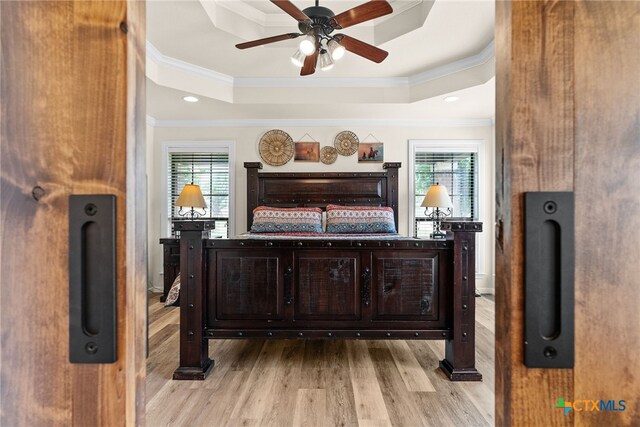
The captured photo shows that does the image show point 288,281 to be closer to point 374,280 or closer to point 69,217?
point 374,280

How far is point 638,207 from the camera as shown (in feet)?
1.47

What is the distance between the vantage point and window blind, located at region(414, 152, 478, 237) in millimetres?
4715

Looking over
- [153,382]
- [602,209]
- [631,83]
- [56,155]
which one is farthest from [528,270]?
[153,382]

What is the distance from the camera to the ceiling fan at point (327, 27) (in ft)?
6.68

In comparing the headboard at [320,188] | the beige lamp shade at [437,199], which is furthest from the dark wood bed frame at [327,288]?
the headboard at [320,188]

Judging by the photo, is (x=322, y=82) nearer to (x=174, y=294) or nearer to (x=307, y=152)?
(x=307, y=152)

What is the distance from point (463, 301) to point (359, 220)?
2033mm

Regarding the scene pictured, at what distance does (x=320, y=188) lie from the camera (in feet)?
14.8

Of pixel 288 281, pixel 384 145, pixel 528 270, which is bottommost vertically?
pixel 288 281

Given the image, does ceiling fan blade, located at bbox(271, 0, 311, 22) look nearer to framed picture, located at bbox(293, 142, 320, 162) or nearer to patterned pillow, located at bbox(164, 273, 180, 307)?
framed picture, located at bbox(293, 142, 320, 162)

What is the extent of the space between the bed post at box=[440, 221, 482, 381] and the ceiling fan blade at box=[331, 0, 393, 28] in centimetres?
146

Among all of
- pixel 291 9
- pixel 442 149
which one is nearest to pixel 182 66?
pixel 291 9

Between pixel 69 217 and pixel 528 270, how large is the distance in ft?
2.14

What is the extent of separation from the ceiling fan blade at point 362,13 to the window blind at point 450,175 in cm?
284
